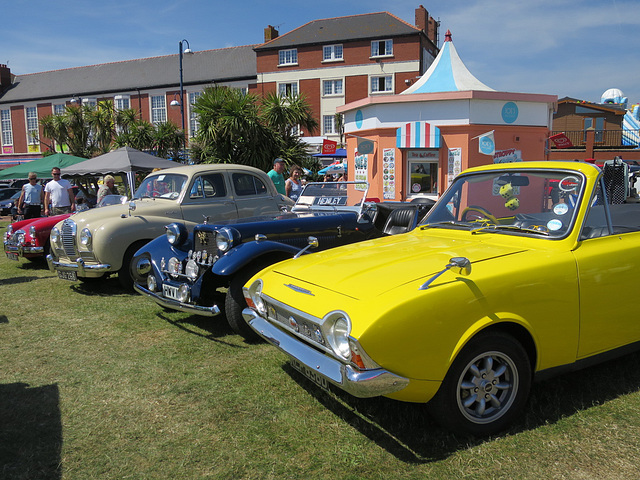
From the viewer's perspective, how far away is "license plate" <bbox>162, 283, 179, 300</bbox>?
16.5 ft

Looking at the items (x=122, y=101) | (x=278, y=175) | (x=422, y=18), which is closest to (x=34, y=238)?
(x=278, y=175)

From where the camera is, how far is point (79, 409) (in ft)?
11.6

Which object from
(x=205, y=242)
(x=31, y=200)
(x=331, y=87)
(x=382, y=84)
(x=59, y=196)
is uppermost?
(x=331, y=87)

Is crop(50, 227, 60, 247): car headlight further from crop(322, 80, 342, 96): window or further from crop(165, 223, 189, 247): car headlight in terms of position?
crop(322, 80, 342, 96): window

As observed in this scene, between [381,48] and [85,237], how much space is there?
39133 mm

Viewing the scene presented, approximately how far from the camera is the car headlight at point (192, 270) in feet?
16.3

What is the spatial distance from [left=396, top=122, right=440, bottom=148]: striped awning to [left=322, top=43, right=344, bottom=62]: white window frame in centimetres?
3221

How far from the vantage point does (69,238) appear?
7.14 meters

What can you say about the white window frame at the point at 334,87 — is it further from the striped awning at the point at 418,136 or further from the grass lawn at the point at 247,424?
the grass lawn at the point at 247,424

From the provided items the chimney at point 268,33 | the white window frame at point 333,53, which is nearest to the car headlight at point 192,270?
the white window frame at point 333,53

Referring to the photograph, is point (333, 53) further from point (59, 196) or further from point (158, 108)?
point (59, 196)

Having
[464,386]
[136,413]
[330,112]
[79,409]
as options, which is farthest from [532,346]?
[330,112]

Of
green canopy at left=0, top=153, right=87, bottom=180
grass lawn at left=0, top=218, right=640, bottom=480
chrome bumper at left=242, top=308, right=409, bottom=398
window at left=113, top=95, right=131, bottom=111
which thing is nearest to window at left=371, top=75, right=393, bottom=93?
window at left=113, top=95, right=131, bottom=111

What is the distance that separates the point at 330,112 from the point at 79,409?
41.9m
